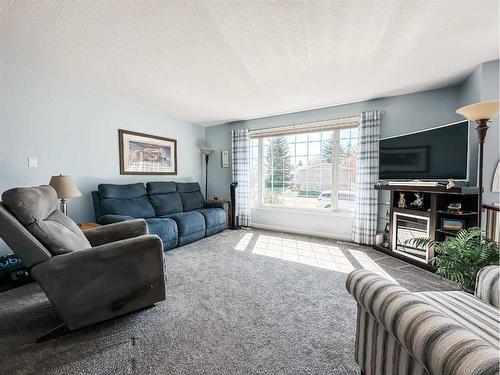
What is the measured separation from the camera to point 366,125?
3.30 meters

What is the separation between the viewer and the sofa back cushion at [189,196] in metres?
4.05

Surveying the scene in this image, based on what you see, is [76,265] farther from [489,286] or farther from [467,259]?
[467,259]

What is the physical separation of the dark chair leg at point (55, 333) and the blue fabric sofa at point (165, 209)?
1383 mm

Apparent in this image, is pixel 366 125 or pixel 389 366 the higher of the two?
pixel 366 125

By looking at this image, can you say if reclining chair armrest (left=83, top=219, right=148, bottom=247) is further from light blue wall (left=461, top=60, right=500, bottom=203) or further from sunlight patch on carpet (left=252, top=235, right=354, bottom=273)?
light blue wall (left=461, top=60, right=500, bottom=203)

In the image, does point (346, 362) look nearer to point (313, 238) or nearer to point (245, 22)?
point (245, 22)

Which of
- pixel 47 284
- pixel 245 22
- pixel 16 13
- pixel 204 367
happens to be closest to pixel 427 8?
pixel 245 22

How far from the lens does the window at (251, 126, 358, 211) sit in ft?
12.1

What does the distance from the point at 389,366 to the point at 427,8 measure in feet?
7.07

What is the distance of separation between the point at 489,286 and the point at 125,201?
3620 millimetres

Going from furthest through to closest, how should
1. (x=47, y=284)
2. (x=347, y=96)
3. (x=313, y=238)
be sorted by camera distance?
(x=313, y=238), (x=347, y=96), (x=47, y=284)

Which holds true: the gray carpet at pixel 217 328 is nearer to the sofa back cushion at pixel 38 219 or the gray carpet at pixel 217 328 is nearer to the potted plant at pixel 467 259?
the sofa back cushion at pixel 38 219

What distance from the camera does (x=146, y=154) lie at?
3.79 m

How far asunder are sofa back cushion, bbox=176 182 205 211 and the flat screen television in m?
3.07
